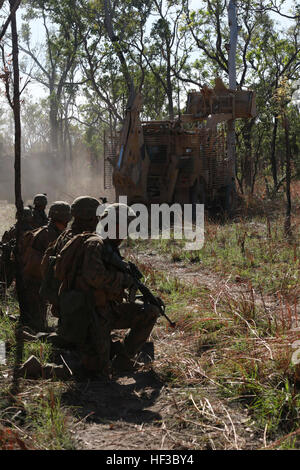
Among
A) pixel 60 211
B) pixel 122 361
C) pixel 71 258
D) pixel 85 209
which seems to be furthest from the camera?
pixel 60 211

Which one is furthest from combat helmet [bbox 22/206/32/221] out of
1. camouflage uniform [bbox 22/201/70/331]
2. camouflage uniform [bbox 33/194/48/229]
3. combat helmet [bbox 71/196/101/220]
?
combat helmet [bbox 71/196/101/220]

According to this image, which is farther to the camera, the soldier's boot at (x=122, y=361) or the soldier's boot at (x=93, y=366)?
the soldier's boot at (x=122, y=361)

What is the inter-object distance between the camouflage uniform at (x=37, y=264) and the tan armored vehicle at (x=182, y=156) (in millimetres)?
6620

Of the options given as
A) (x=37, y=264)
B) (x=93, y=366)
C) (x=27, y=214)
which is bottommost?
(x=93, y=366)

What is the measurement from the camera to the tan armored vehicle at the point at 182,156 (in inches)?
484

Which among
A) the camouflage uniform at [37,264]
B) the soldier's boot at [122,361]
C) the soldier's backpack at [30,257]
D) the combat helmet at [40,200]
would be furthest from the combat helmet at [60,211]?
the soldier's boot at [122,361]

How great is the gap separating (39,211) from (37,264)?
1.20 metres

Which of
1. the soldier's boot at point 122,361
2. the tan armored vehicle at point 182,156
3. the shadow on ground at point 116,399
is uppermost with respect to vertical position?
the tan armored vehicle at point 182,156

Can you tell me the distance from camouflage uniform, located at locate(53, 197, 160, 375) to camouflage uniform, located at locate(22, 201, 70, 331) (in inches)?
53.4

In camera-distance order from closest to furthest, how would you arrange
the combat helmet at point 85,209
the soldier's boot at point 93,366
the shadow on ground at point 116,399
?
the shadow on ground at point 116,399
the soldier's boot at point 93,366
the combat helmet at point 85,209

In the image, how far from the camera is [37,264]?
561 cm

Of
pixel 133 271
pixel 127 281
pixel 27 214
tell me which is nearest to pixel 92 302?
pixel 127 281

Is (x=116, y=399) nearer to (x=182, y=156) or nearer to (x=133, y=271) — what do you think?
(x=133, y=271)

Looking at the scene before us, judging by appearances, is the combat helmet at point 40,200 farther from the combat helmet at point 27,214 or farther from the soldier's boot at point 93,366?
the soldier's boot at point 93,366
